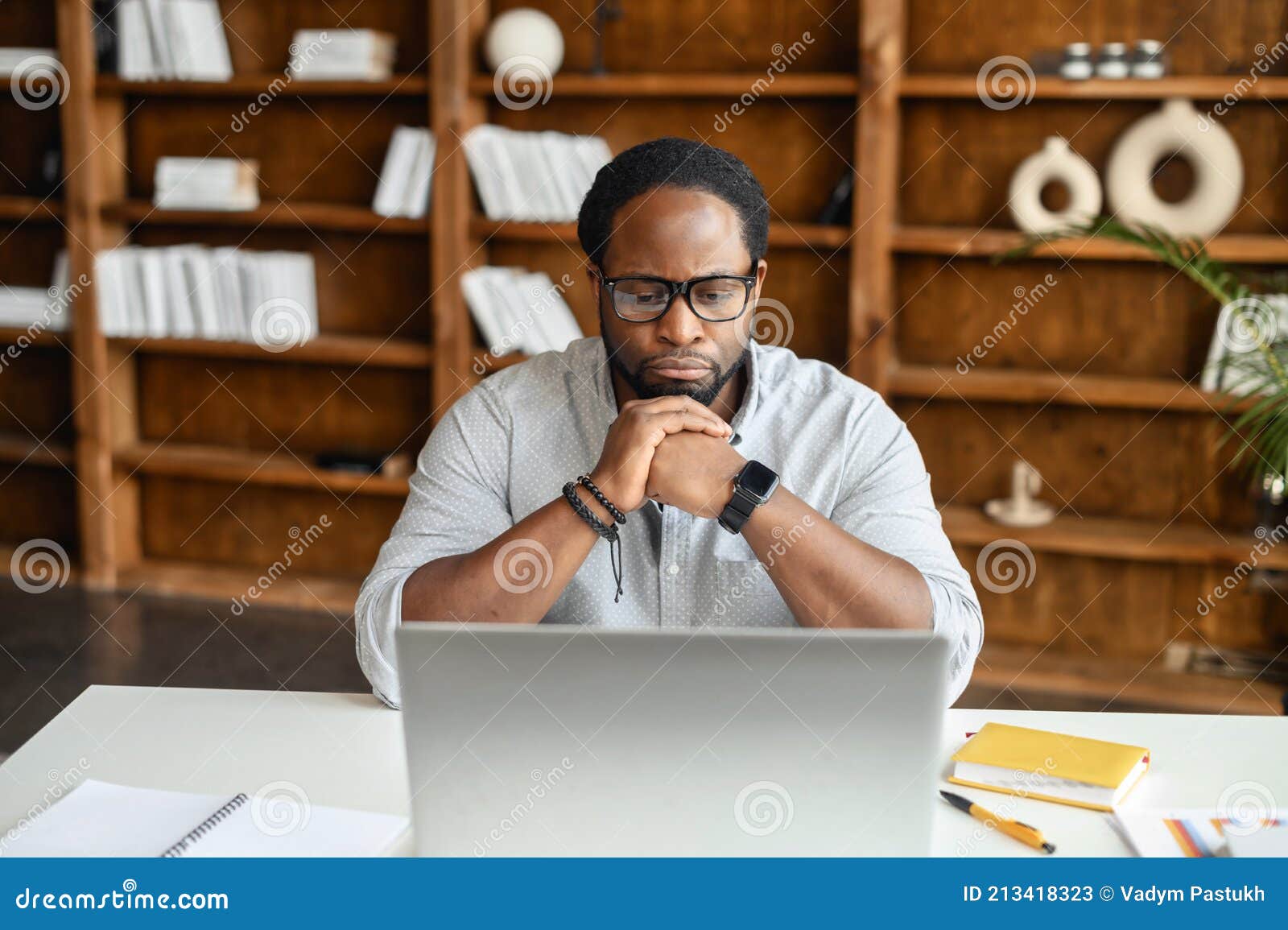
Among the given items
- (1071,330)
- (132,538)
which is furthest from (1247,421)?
(132,538)

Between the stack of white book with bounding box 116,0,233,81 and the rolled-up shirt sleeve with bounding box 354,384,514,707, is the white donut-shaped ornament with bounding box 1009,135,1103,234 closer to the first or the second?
the rolled-up shirt sleeve with bounding box 354,384,514,707

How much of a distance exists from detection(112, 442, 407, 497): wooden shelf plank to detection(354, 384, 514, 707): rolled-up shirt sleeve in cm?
189

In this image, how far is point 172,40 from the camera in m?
3.60

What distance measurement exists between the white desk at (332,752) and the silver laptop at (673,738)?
24 centimetres

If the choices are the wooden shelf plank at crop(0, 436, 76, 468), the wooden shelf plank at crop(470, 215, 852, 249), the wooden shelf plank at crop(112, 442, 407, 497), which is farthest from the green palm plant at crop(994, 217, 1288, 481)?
the wooden shelf plank at crop(0, 436, 76, 468)

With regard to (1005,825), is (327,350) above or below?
above

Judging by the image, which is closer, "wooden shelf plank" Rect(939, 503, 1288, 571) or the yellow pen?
the yellow pen

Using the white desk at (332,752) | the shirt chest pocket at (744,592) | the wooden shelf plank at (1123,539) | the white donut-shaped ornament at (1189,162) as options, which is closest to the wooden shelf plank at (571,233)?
the white donut-shaped ornament at (1189,162)

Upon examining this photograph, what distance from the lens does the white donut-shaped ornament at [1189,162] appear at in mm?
2957

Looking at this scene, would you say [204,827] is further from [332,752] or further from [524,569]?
[524,569]

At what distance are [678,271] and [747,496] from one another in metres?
0.30

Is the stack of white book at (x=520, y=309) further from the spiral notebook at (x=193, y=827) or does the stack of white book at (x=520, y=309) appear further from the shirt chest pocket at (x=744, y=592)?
the spiral notebook at (x=193, y=827)

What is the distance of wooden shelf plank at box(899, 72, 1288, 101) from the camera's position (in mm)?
2875

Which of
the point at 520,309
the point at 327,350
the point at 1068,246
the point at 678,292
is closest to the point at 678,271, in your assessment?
the point at 678,292
